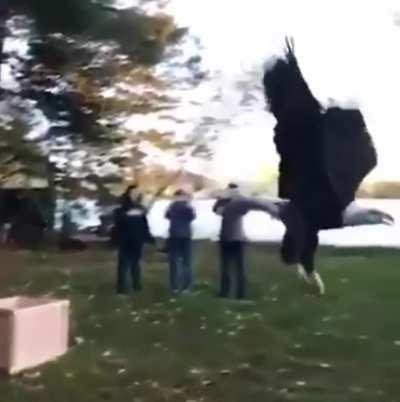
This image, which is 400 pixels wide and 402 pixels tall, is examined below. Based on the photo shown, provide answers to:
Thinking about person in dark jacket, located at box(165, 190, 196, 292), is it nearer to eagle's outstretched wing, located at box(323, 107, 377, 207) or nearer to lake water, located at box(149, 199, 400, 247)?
lake water, located at box(149, 199, 400, 247)

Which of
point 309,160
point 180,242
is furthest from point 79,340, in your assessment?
point 309,160

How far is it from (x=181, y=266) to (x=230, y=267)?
6cm

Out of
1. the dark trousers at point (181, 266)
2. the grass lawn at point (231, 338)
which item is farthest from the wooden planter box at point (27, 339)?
the dark trousers at point (181, 266)

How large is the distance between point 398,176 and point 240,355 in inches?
10.5

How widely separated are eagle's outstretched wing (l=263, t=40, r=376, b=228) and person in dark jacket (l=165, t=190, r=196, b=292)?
114 mm

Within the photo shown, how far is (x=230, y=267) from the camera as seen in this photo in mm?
930

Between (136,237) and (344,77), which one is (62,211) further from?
(344,77)

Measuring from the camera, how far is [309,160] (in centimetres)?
94

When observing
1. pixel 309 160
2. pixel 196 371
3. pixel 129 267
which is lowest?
pixel 196 371

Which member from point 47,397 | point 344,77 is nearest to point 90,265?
point 47,397

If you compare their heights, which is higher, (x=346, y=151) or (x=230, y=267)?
(x=346, y=151)

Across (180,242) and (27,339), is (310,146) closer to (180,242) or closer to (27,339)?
(180,242)

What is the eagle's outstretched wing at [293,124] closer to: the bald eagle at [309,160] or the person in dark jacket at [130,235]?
the bald eagle at [309,160]

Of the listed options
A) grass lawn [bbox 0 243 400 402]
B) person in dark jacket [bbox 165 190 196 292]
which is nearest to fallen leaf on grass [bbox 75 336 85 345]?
grass lawn [bbox 0 243 400 402]
